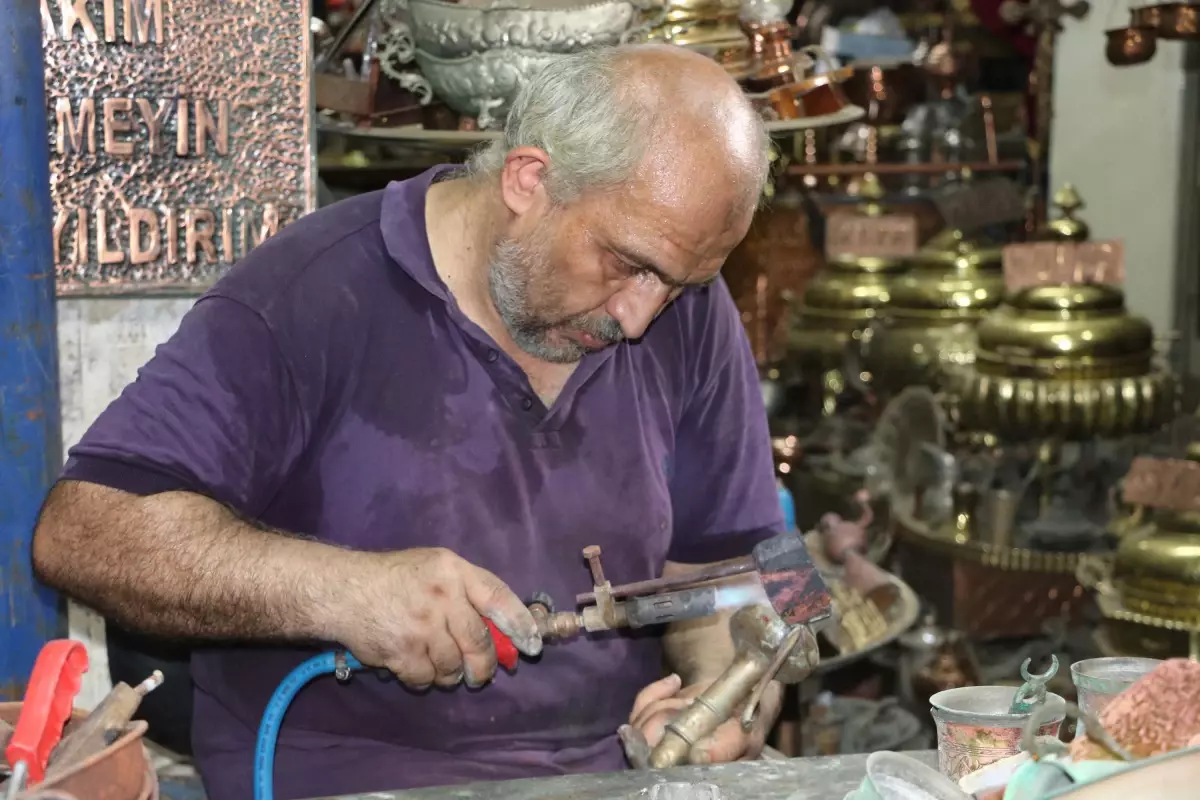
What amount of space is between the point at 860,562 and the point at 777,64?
1.25m

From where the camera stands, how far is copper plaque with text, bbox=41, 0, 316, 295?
8.92 ft

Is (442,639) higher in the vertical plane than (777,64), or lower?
lower

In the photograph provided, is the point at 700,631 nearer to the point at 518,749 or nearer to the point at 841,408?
the point at 518,749

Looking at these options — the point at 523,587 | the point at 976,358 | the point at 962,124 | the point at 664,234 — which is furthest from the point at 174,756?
the point at 962,124

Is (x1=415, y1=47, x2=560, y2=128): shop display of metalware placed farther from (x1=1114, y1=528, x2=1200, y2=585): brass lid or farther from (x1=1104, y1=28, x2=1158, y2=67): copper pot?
(x1=1104, y1=28, x2=1158, y2=67): copper pot

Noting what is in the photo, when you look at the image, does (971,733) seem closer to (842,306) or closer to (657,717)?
(657,717)

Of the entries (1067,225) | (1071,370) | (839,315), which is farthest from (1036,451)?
(839,315)

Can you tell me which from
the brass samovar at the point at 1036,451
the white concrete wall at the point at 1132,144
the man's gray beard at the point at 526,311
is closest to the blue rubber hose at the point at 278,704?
the man's gray beard at the point at 526,311

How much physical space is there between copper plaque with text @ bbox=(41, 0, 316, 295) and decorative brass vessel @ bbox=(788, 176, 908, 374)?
269 cm

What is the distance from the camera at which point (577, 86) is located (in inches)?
82.4

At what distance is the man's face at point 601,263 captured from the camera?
202 centimetres

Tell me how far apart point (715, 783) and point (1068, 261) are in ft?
9.70

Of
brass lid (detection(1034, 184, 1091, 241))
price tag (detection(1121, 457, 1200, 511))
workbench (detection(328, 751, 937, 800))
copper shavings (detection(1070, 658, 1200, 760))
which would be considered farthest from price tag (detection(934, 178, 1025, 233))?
copper shavings (detection(1070, 658, 1200, 760))

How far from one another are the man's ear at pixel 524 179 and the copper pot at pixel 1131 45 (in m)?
2.83
